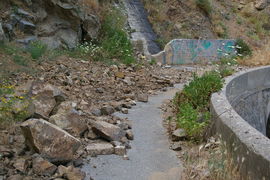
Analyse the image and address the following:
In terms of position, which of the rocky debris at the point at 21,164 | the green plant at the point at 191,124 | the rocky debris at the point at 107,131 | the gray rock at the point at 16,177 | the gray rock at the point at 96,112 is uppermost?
the green plant at the point at 191,124

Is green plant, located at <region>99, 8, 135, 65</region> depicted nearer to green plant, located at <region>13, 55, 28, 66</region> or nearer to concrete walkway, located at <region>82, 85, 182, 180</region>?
green plant, located at <region>13, 55, 28, 66</region>

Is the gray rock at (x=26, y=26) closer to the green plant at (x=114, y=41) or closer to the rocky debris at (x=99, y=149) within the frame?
the green plant at (x=114, y=41)

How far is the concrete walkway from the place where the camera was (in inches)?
131

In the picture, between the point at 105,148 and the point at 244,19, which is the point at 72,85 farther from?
the point at 244,19

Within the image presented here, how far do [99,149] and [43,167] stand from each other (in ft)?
2.92

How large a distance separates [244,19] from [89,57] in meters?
17.0

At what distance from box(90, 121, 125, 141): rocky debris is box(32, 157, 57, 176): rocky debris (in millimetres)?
1098

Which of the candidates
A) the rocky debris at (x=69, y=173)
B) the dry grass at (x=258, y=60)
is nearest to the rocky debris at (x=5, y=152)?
the rocky debris at (x=69, y=173)

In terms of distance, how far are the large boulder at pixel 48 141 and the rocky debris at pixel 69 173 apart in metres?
0.15

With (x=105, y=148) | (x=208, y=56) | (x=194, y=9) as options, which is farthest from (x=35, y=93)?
(x=194, y=9)

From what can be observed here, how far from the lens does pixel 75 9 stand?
32.0ft

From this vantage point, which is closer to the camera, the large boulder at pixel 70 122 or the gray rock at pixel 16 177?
the gray rock at pixel 16 177

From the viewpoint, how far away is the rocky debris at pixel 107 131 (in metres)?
4.02

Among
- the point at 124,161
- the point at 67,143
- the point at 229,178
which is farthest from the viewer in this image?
the point at 124,161
